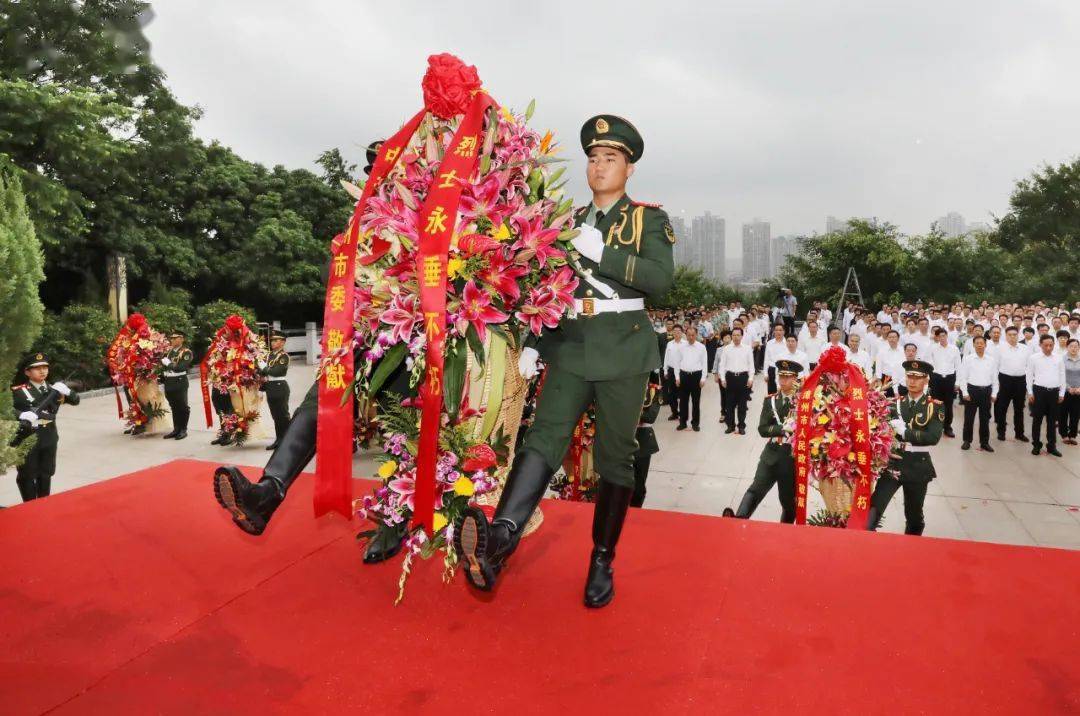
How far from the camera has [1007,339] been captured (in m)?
8.55

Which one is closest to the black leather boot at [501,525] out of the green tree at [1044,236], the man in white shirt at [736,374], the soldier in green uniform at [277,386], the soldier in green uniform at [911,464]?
the soldier in green uniform at [911,464]

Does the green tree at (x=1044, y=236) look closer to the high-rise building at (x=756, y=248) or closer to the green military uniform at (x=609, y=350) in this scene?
the green military uniform at (x=609, y=350)

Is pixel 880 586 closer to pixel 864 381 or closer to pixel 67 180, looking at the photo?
pixel 864 381

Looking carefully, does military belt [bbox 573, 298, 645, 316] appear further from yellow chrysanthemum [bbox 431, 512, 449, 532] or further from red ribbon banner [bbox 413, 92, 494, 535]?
yellow chrysanthemum [bbox 431, 512, 449, 532]

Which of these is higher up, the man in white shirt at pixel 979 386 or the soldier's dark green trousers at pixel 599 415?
the soldier's dark green trousers at pixel 599 415

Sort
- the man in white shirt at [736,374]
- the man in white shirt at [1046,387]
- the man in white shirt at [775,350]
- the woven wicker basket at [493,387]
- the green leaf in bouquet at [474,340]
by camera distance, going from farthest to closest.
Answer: the man in white shirt at [775,350]
the man in white shirt at [736,374]
the man in white shirt at [1046,387]
the woven wicker basket at [493,387]
the green leaf in bouquet at [474,340]

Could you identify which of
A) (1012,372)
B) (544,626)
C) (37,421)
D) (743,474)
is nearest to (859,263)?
(1012,372)

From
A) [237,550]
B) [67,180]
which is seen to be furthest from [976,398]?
[67,180]

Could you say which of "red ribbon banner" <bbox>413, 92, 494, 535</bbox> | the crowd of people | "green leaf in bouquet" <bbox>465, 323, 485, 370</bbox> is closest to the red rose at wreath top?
"red ribbon banner" <bbox>413, 92, 494, 535</bbox>

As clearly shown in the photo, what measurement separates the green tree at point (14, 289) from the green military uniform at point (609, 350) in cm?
221

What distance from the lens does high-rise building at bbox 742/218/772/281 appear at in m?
117

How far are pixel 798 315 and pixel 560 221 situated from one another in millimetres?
33889

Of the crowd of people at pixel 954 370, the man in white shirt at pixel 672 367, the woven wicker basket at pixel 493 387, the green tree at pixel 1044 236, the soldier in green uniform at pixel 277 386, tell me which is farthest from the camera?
the green tree at pixel 1044 236

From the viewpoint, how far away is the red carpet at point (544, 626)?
1715mm
